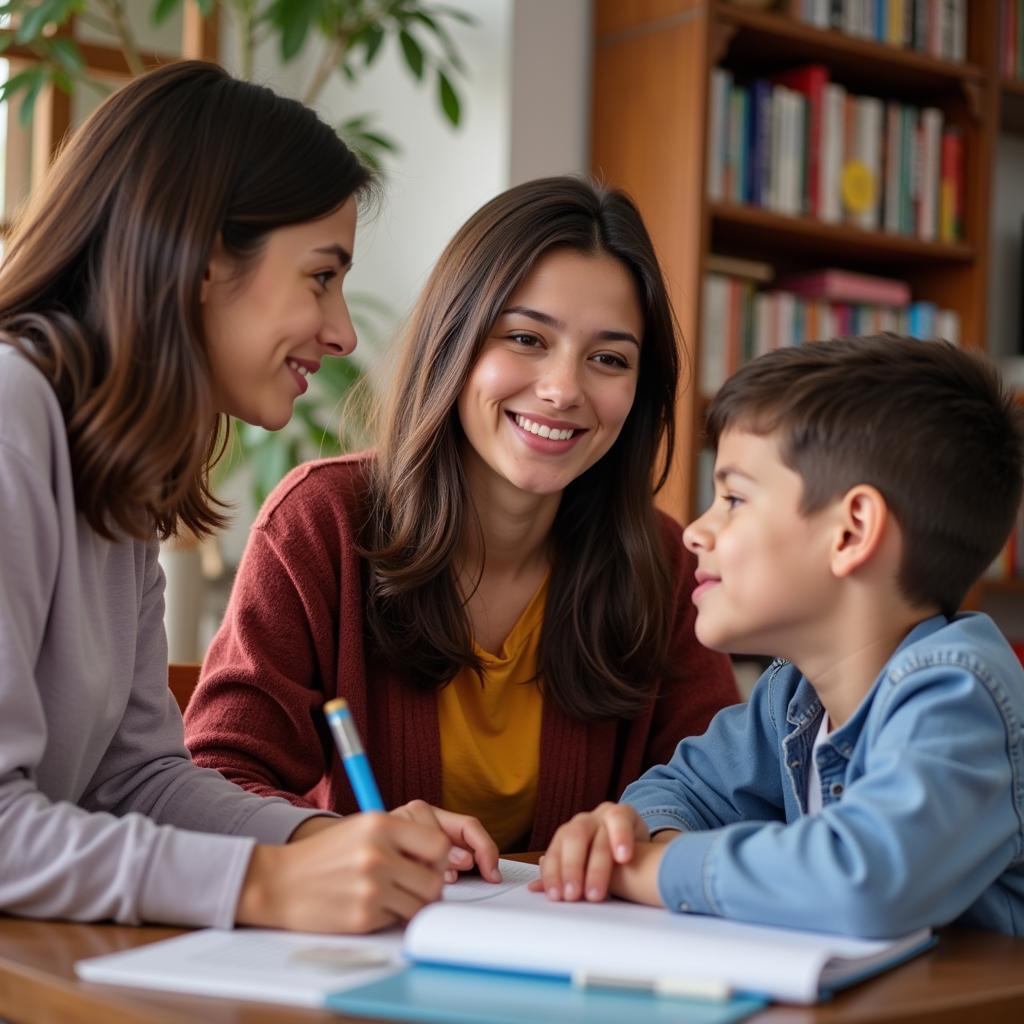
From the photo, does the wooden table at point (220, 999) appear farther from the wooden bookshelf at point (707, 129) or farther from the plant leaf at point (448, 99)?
the plant leaf at point (448, 99)

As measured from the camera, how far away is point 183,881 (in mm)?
909

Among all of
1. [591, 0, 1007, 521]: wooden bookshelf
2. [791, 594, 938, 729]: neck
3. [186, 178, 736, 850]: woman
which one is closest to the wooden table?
[791, 594, 938, 729]: neck

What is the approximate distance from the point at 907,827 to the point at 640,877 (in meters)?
0.20

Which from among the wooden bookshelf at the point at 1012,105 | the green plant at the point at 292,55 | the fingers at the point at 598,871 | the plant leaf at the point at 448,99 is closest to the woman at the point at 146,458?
the fingers at the point at 598,871

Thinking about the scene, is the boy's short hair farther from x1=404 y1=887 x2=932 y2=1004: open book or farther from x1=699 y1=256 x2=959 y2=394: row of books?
x1=699 y1=256 x2=959 y2=394: row of books

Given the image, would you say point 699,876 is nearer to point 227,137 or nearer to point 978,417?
point 978,417

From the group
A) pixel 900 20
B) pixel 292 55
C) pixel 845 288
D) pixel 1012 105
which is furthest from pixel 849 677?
pixel 1012 105

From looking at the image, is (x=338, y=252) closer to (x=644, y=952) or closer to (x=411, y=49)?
Result: (x=644, y=952)

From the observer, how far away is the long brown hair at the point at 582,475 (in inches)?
62.7

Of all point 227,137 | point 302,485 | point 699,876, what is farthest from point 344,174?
point 699,876

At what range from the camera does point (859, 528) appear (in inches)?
43.8

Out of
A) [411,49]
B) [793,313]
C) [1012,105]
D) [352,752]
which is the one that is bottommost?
[352,752]

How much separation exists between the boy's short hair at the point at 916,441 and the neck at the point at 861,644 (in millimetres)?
21

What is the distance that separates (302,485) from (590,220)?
44 cm
